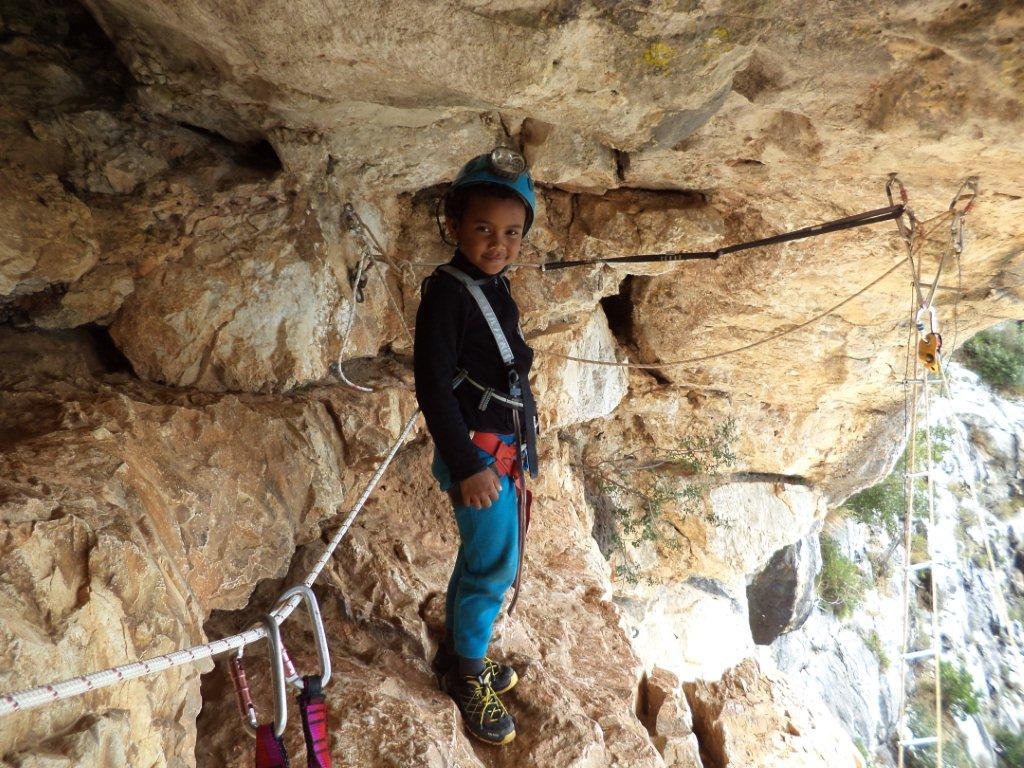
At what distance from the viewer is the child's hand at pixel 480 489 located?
2334mm

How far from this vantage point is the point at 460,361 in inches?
99.7

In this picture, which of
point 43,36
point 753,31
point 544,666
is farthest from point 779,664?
point 43,36

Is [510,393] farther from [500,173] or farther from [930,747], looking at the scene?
[930,747]

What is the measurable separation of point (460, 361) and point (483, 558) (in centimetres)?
77

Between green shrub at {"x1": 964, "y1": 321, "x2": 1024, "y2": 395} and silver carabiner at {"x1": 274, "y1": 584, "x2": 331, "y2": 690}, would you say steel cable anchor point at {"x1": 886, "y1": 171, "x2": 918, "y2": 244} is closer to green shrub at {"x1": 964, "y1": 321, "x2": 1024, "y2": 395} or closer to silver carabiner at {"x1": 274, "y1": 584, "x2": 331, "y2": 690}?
silver carabiner at {"x1": 274, "y1": 584, "x2": 331, "y2": 690}

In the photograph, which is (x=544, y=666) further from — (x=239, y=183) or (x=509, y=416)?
(x=239, y=183)

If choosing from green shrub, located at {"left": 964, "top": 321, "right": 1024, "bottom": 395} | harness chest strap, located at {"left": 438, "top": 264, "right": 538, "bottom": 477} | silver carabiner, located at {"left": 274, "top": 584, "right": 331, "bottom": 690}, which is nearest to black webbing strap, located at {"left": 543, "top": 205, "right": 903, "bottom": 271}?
harness chest strap, located at {"left": 438, "top": 264, "right": 538, "bottom": 477}

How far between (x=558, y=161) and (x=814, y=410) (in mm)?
4580

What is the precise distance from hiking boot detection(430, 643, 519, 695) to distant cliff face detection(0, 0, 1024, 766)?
0.11m

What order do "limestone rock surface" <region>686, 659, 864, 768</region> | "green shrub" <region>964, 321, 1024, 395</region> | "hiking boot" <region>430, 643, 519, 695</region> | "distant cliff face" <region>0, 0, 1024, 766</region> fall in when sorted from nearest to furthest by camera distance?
"distant cliff face" <region>0, 0, 1024, 766</region> → "hiking boot" <region>430, 643, 519, 695</region> → "limestone rock surface" <region>686, 659, 864, 768</region> → "green shrub" <region>964, 321, 1024, 395</region>

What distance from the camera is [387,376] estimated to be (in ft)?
11.8

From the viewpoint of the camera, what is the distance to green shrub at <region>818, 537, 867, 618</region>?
12.6 meters

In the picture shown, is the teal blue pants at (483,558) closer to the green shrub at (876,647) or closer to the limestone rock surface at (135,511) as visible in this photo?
the limestone rock surface at (135,511)

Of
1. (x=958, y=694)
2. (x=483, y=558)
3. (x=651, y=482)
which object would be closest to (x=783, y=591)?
(x=651, y=482)
